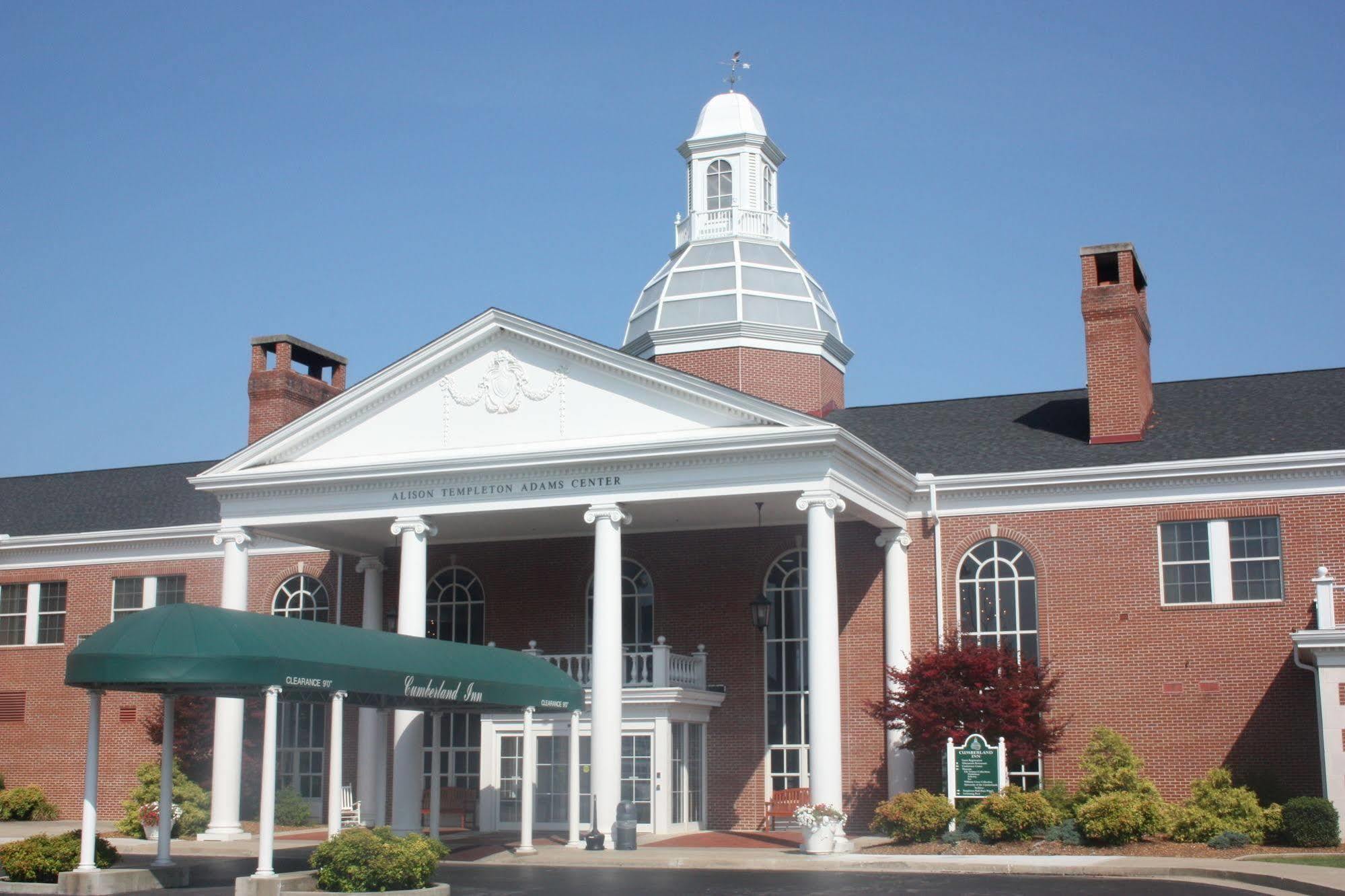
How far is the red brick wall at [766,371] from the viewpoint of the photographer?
37656 mm

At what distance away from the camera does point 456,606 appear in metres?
36.0

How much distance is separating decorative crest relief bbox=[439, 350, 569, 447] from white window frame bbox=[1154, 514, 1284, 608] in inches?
460

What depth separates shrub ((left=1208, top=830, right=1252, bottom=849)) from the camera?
82.6 feet

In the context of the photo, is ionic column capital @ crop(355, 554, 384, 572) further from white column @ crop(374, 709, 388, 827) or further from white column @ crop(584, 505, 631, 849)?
white column @ crop(584, 505, 631, 849)

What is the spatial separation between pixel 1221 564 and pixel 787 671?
8.78 metres

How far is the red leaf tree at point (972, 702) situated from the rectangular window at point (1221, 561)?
346cm

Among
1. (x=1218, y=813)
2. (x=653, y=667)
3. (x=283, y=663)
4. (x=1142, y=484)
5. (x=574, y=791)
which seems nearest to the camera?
(x=283, y=663)

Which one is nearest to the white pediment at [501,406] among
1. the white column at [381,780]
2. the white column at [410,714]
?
the white column at [410,714]

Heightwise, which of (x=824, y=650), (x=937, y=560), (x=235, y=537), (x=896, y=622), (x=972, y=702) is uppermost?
(x=235, y=537)

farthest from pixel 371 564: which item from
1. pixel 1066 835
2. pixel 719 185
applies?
pixel 1066 835

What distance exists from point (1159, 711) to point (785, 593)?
7.77 m

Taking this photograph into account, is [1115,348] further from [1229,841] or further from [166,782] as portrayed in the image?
[166,782]

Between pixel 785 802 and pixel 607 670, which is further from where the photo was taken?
pixel 785 802

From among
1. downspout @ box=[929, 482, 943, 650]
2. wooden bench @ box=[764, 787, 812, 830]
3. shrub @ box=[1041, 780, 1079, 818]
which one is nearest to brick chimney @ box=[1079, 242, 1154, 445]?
downspout @ box=[929, 482, 943, 650]
